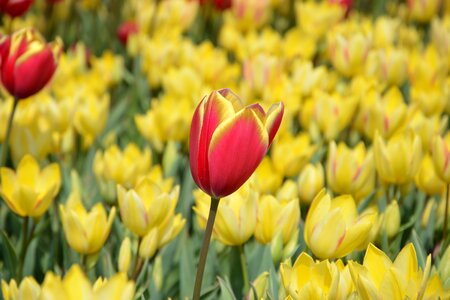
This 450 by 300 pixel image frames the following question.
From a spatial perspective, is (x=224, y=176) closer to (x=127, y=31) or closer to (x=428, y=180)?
(x=428, y=180)

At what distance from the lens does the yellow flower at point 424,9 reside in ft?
10.9

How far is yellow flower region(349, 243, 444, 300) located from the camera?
0.97 metres

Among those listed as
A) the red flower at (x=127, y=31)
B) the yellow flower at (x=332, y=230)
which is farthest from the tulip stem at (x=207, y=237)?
the red flower at (x=127, y=31)

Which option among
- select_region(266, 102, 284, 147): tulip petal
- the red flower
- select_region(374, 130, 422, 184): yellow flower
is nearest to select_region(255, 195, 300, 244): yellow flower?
select_region(374, 130, 422, 184): yellow flower

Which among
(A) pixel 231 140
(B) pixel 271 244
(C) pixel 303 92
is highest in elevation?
(A) pixel 231 140

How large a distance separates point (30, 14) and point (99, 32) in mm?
352

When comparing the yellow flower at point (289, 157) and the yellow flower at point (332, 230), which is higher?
the yellow flower at point (332, 230)

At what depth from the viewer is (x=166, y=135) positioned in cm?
195

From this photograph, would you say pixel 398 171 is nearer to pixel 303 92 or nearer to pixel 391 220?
pixel 391 220

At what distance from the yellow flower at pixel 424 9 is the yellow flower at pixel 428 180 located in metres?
1.82

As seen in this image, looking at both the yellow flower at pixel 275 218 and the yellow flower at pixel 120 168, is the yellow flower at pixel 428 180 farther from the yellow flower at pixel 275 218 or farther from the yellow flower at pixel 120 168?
the yellow flower at pixel 120 168

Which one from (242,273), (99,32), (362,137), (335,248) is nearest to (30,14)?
(99,32)

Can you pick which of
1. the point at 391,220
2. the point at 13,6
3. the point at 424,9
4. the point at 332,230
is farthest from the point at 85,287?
the point at 424,9

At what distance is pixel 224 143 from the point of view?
97cm
